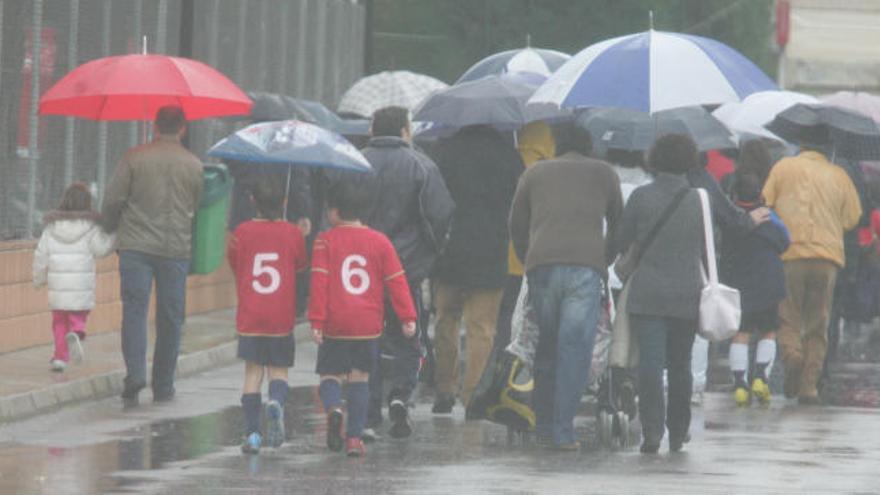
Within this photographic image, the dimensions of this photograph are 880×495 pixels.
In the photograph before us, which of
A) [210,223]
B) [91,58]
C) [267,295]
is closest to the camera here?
[267,295]

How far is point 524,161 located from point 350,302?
3.25m

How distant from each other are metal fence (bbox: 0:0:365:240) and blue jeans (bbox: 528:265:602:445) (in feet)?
18.3

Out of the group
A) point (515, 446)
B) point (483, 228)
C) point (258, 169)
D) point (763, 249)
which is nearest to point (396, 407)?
point (515, 446)

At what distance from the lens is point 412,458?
12.9 meters

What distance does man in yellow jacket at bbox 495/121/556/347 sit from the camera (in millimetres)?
15461

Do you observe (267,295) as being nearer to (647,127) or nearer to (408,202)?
(408,202)

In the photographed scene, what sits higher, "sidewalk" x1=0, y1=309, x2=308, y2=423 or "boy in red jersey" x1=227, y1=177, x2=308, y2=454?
"boy in red jersey" x1=227, y1=177, x2=308, y2=454

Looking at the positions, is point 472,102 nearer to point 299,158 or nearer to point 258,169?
point 299,158

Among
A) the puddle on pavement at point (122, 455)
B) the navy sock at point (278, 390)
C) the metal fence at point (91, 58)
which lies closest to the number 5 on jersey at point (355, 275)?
the navy sock at point (278, 390)

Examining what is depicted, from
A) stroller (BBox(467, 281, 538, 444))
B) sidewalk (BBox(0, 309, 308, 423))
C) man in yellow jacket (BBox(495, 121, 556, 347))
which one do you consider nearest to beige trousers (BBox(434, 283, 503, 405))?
man in yellow jacket (BBox(495, 121, 556, 347))

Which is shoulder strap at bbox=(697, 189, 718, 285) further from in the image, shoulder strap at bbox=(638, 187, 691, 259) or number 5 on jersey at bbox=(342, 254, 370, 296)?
number 5 on jersey at bbox=(342, 254, 370, 296)

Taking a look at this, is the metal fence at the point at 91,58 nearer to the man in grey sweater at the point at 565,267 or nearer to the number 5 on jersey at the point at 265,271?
the number 5 on jersey at the point at 265,271

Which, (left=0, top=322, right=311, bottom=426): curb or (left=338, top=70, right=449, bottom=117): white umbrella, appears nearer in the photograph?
(left=0, top=322, right=311, bottom=426): curb

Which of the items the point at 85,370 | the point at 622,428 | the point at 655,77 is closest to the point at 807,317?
the point at 655,77
